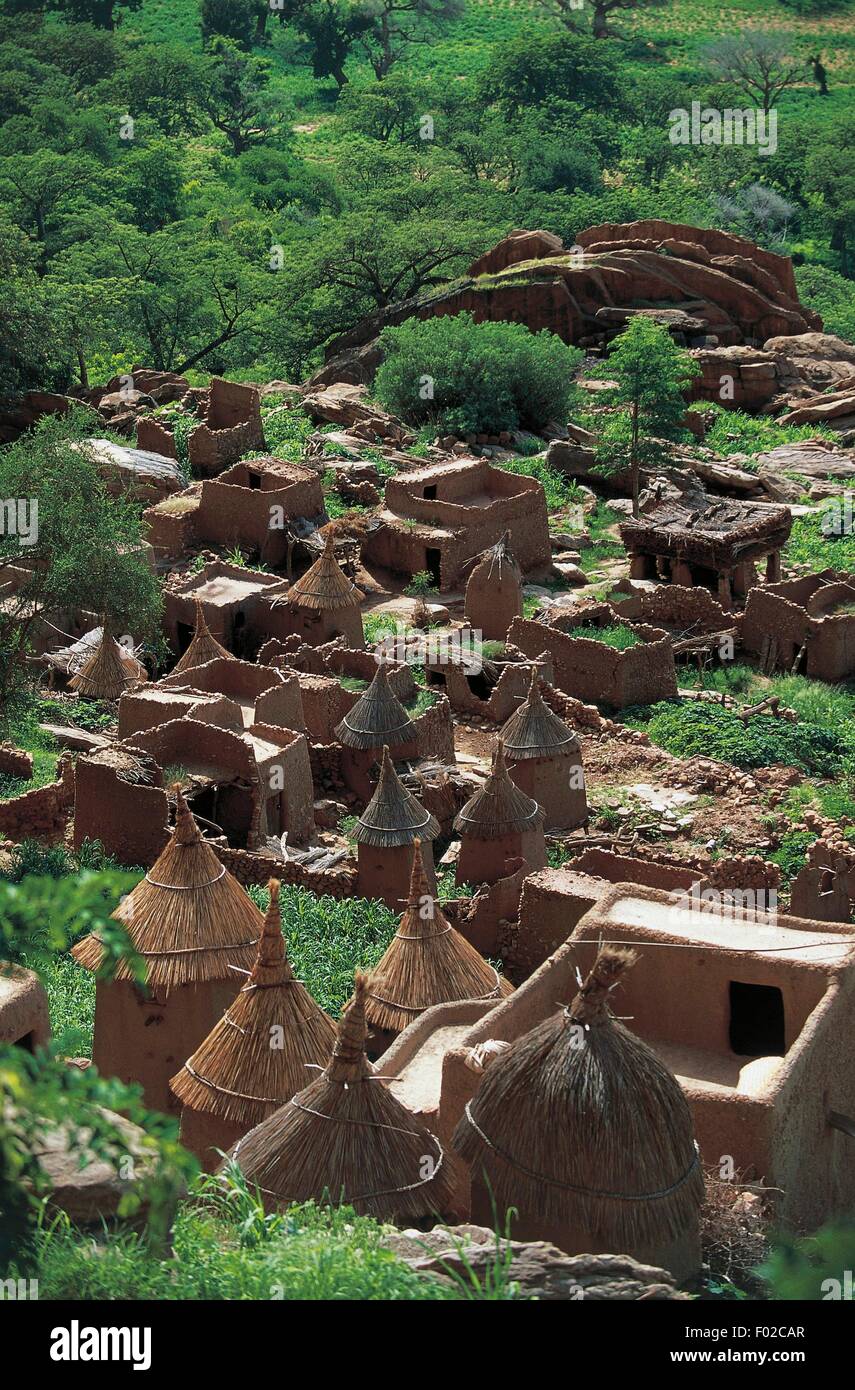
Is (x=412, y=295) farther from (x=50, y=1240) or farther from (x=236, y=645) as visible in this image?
(x=50, y=1240)

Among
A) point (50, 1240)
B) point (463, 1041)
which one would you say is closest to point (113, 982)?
point (463, 1041)

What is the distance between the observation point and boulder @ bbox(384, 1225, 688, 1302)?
8844mm

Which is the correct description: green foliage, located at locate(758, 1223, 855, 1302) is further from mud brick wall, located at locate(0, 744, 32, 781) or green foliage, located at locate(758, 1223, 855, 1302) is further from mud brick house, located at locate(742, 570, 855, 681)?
mud brick house, located at locate(742, 570, 855, 681)

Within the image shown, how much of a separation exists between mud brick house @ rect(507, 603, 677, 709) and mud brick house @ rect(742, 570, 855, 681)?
92.5 inches

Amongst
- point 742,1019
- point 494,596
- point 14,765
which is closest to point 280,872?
point 14,765

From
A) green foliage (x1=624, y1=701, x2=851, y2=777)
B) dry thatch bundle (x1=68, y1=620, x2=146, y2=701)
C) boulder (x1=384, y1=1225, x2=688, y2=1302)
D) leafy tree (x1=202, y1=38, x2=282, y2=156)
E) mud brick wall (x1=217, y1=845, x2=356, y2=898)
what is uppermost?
leafy tree (x1=202, y1=38, x2=282, y2=156)

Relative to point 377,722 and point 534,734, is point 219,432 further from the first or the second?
point 534,734

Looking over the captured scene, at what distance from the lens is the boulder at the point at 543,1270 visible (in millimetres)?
8844

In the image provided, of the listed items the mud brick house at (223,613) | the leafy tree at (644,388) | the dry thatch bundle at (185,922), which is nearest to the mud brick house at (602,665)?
the mud brick house at (223,613)

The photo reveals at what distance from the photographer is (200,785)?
20.8 m

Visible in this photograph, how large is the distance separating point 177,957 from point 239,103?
74.8 metres

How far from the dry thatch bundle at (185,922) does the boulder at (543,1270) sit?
5.18m

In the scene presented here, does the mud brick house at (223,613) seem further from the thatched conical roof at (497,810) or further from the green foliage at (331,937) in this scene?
the thatched conical roof at (497,810)

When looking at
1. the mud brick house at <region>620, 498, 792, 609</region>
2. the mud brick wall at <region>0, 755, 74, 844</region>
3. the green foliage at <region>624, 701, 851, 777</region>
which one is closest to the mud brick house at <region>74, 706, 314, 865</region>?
the mud brick wall at <region>0, 755, 74, 844</region>
